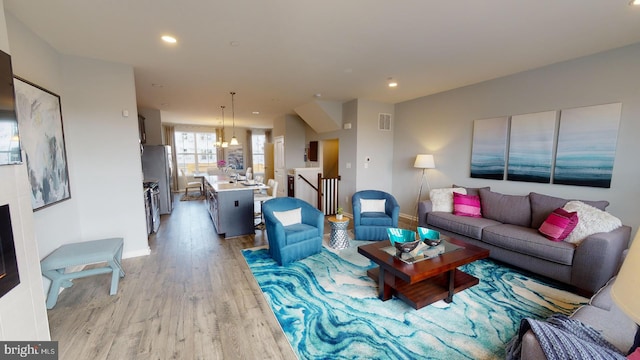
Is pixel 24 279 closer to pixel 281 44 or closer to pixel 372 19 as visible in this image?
pixel 281 44

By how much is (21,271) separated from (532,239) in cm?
445

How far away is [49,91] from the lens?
260 centimetres

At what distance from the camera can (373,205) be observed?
431 cm

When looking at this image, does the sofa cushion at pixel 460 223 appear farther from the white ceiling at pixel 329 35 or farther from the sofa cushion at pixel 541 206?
the white ceiling at pixel 329 35

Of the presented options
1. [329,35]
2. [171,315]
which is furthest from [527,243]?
[171,315]

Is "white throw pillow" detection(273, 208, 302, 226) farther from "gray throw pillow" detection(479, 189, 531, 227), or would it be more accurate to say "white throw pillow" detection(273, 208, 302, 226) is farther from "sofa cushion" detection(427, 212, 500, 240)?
"gray throw pillow" detection(479, 189, 531, 227)

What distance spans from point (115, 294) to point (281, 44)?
3196 mm

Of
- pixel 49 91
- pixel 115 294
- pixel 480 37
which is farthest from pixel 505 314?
pixel 49 91

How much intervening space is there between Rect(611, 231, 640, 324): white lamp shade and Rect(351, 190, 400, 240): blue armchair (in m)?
3.30

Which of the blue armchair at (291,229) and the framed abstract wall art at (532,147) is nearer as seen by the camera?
the blue armchair at (291,229)

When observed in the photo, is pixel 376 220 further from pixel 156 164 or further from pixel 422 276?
pixel 156 164

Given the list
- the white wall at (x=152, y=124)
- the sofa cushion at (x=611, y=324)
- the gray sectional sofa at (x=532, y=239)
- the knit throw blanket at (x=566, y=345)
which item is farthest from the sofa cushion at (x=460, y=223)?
the white wall at (x=152, y=124)

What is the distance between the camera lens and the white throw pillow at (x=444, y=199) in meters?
4.00

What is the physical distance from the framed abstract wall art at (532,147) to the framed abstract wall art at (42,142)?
5726 millimetres
